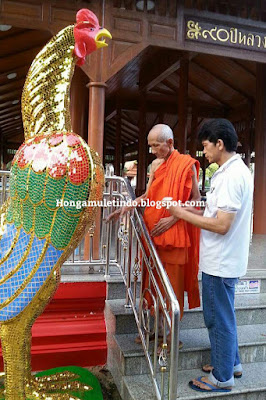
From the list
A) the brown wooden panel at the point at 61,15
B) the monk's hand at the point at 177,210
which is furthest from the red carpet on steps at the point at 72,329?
the brown wooden panel at the point at 61,15

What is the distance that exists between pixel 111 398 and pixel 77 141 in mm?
1647

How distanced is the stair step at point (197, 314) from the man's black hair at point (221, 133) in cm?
129

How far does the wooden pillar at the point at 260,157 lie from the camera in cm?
604

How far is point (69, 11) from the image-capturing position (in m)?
3.23

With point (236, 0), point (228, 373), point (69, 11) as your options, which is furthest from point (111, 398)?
point (236, 0)

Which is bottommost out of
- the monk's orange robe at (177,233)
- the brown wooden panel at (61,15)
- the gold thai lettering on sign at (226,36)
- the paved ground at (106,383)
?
the paved ground at (106,383)

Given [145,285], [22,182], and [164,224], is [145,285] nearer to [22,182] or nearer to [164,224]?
[164,224]

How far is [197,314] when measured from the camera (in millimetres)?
2580

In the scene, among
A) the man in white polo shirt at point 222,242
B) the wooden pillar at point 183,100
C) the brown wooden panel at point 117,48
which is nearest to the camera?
the man in white polo shirt at point 222,242

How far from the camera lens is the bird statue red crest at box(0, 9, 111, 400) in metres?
1.42

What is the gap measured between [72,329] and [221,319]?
1127 mm

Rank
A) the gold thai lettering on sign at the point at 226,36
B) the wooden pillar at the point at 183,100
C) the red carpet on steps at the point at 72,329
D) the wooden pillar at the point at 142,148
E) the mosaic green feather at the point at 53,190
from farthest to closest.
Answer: the wooden pillar at the point at 142,148
the wooden pillar at the point at 183,100
the gold thai lettering on sign at the point at 226,36
the red carpet on steps at the point at 72,329
the mosaic green feather at the point at 53,190

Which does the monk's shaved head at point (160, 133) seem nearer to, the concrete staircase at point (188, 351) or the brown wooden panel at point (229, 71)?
the concrete staircase at point (188, 351)

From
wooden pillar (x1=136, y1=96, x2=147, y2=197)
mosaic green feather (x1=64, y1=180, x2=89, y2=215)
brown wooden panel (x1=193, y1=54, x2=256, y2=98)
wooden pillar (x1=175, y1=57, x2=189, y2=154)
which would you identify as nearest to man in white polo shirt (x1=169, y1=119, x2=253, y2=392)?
mosaic green feather (x1=64, y1=180, x2=89, y2=215)
